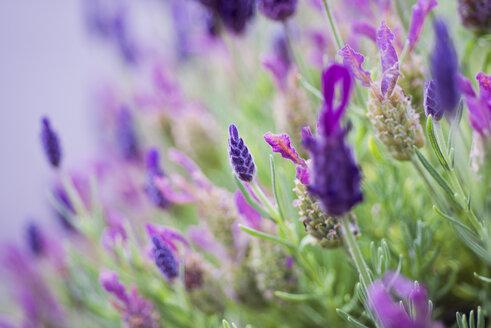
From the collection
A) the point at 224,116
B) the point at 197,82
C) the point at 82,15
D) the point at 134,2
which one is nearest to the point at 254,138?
the point at 224,116

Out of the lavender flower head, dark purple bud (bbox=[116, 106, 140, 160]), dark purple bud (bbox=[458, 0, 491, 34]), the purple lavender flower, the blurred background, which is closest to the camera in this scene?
the lavender flower head

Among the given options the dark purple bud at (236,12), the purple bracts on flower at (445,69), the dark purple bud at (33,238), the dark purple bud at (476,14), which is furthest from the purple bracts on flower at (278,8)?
the dark purple bud at (33,238)

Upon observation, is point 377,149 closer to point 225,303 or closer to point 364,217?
point 364,217

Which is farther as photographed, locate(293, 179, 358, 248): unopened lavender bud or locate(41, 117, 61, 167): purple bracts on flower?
locate(41, 117, 61, 167): purple bracts on flower

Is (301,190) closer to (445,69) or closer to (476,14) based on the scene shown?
(445,69)

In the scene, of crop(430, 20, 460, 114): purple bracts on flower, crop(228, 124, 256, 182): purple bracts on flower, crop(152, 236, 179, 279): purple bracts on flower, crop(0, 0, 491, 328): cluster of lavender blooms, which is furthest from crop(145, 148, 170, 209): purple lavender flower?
crop(430, 20, 460, 114): purple bracts on flower

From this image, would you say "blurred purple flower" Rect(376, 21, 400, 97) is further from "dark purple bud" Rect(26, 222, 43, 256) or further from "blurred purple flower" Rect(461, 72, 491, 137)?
"dark purple bud" Rect(26, 222, 43, 256)

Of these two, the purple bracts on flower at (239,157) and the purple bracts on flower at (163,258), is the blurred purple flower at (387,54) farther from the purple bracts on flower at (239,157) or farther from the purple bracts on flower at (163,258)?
the purple bracts on flower at (163,258)

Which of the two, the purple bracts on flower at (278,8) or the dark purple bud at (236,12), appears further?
the dark purple bud at (236,12)
